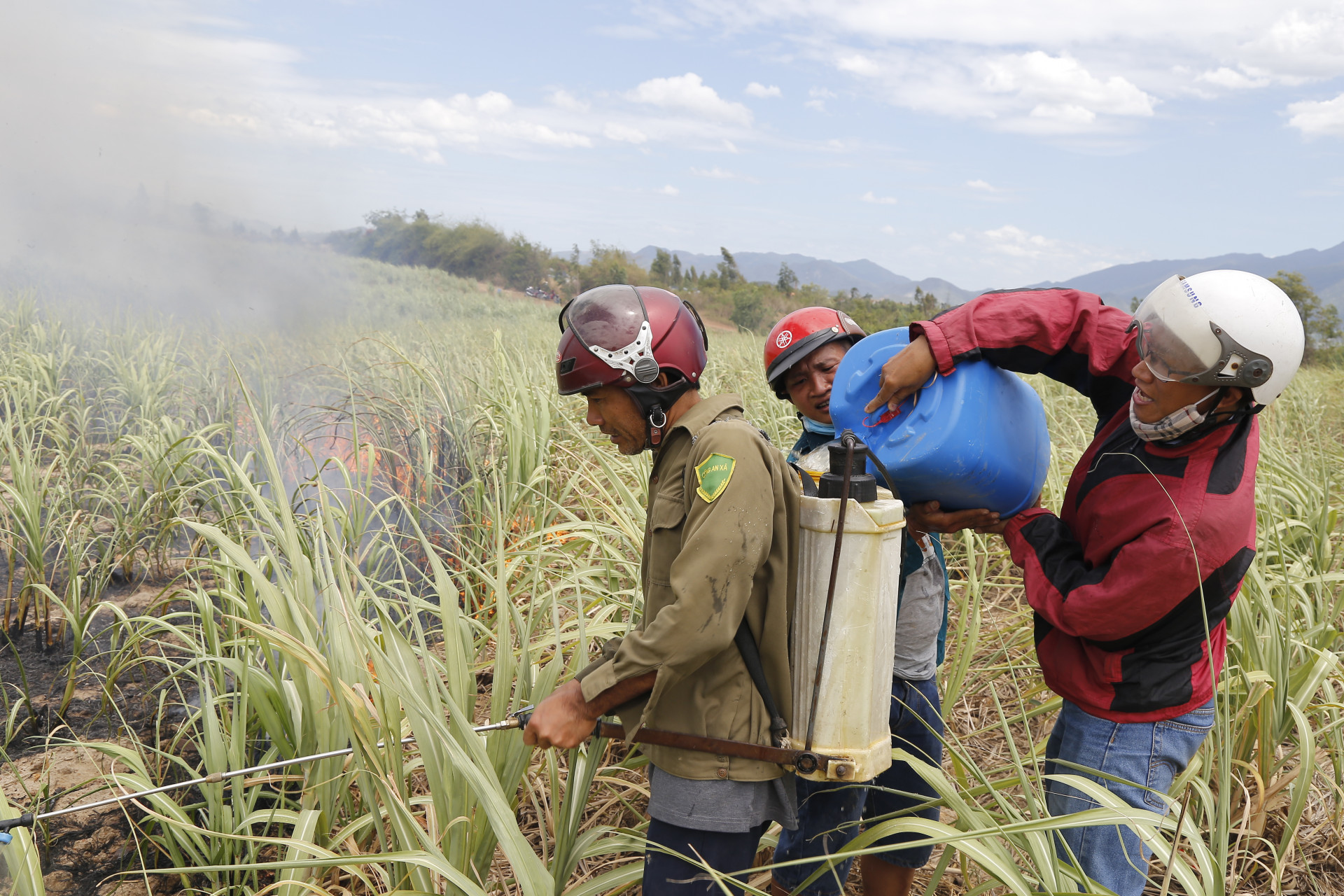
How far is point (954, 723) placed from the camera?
8.62 feet

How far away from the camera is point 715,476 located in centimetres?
118

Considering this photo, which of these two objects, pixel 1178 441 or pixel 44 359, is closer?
pixel 1178 441

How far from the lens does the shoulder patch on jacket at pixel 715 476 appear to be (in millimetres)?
1168

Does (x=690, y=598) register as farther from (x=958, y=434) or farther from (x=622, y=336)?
(x=958, y=434)

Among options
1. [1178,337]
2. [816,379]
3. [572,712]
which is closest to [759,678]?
[572,712]

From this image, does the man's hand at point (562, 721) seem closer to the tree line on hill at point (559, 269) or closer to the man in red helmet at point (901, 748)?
the man in red helmet at point (901, 748)

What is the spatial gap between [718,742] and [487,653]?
1593mm

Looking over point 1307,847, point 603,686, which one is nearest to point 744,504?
point 603,686

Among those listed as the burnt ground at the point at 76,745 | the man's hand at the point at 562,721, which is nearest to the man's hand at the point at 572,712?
the man's hand at the point at 562,721

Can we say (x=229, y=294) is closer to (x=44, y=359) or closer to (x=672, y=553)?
(x=44, y=359)

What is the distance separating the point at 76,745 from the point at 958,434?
6.73ft

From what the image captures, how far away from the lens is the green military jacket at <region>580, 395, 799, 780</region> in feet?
3.80

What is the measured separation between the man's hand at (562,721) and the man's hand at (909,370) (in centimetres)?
80

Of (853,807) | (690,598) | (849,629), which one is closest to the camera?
(690,598)
